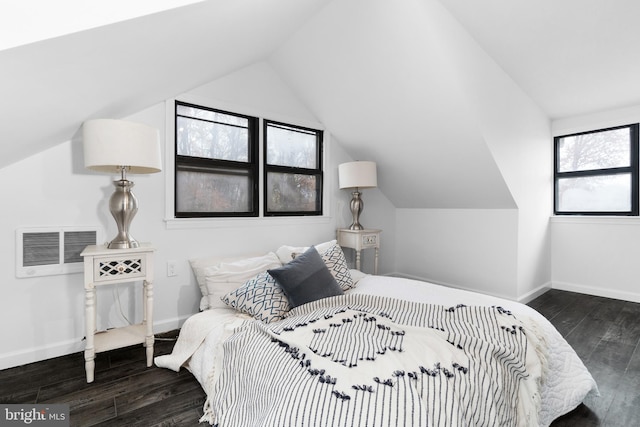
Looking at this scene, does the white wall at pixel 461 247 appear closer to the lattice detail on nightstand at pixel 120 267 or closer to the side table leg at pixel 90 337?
the lattice detail on nightstand at pixel 120 267

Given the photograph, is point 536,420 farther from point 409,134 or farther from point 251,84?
point 251,84

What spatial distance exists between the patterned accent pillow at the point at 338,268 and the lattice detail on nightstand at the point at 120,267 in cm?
128

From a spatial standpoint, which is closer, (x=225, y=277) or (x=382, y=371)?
(x=382, y=371)

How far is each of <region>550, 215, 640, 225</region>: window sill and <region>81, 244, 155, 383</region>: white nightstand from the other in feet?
14.9

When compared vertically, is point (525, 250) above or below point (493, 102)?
below

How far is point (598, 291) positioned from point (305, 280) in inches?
146

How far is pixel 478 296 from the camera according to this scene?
6.72ft

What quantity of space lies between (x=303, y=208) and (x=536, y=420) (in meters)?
2.61

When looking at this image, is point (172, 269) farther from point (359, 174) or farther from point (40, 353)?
point (359, 174)

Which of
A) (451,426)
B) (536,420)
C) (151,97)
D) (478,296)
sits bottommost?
(536,420)

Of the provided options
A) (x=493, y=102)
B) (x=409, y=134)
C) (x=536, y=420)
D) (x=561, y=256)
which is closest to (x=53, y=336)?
(x=536, y=420)

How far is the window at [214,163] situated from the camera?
2.64 metres

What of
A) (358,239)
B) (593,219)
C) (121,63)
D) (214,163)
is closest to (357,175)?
(358,239)

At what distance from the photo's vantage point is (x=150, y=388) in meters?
1.74
